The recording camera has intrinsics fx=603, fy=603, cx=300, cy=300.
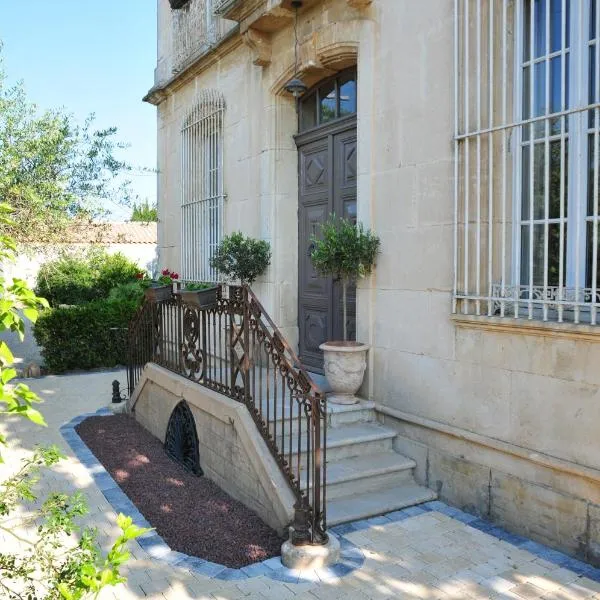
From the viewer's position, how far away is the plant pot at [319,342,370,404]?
A: 503cm

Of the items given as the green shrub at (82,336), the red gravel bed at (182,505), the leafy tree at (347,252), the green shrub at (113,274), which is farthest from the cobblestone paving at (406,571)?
the green shrub at (113,274)

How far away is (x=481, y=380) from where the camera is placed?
420 cm

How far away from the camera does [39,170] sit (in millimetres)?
9031

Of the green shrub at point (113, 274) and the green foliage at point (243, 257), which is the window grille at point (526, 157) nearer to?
the green foliage at point (243, 257)

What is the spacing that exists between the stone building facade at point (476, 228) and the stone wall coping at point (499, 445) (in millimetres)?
14

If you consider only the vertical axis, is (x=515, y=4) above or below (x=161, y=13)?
below

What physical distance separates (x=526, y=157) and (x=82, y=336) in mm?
8803

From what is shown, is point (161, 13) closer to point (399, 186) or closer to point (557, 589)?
point (399, 186)

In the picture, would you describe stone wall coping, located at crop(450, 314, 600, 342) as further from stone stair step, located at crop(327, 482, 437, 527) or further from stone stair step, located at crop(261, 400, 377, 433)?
stone stair step, located at crop(327, 482, 437, 527)

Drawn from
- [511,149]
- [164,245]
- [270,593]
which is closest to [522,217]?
[511,149]

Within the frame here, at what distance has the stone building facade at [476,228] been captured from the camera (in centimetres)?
369

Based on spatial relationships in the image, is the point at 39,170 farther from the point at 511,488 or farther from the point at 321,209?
the point at 511,488

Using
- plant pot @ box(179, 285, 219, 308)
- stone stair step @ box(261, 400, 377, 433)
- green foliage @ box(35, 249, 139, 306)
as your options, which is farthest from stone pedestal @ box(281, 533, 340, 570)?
green foliage @ box(35, 249, 139, 306)

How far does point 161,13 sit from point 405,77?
7.06 meters
